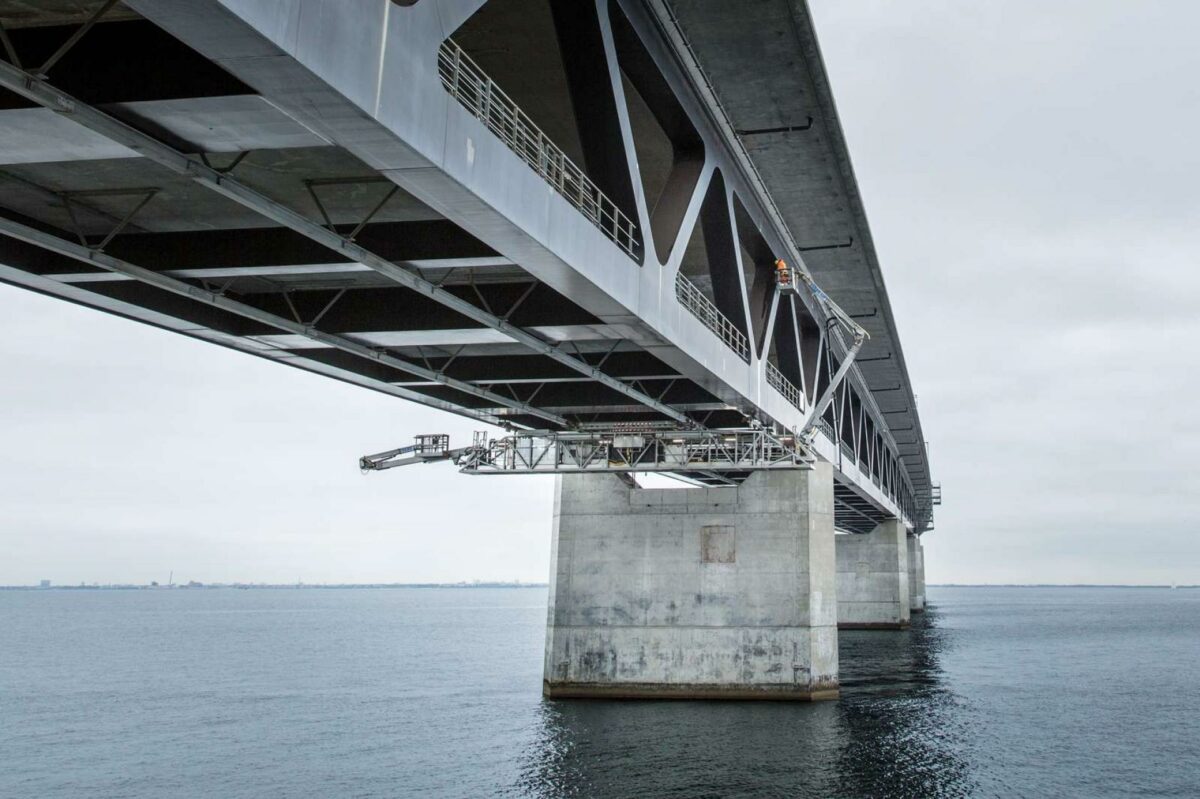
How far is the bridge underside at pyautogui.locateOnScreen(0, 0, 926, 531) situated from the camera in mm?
9734

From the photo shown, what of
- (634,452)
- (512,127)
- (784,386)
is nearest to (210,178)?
(512,127)

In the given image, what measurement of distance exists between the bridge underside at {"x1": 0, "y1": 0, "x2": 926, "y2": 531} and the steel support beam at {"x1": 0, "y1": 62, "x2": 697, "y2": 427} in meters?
0.03

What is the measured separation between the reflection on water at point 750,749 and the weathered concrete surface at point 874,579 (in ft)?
154

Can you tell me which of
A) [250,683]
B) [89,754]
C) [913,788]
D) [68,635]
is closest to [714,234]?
[913,788]

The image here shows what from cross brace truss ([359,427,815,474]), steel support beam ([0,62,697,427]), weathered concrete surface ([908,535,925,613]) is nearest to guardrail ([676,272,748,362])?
steel support beam ([0,62,697,427])

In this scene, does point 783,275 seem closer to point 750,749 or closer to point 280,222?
point 750,749

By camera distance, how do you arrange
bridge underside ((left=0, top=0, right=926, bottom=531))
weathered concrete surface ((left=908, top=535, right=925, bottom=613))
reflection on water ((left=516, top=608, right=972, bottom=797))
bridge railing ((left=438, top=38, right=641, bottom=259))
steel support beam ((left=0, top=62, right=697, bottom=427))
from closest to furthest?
1. steel support beam ((left=0, top=62, right=697, bottom=427))
2. bridge underside ((left=0, top=0, right=926, bottom=531))
3. bridge railing ((left=438, top=38, right=641, bottom=259))
4. reflection on water ((left=516, top=608, right=972, bottom=797))
5. weathered concrete surface ((left=908, top=535, right=925, bottom=613))

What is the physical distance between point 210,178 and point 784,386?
23.8 meters

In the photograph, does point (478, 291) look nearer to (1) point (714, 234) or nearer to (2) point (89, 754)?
(1) point (714, 234)

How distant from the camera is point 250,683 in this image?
5241 centimetres

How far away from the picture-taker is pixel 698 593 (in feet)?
111

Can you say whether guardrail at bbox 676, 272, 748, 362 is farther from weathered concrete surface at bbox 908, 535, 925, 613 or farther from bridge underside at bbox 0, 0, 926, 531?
weathered concrete surface at bbox 908, 535, 925, 613

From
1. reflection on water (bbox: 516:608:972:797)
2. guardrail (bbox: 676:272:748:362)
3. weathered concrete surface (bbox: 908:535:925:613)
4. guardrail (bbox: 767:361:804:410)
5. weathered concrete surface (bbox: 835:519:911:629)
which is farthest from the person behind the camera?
weathered concrete surface (bbox: 908:535:925:613)

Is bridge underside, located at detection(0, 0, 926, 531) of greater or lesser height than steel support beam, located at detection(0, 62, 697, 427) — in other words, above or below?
above
